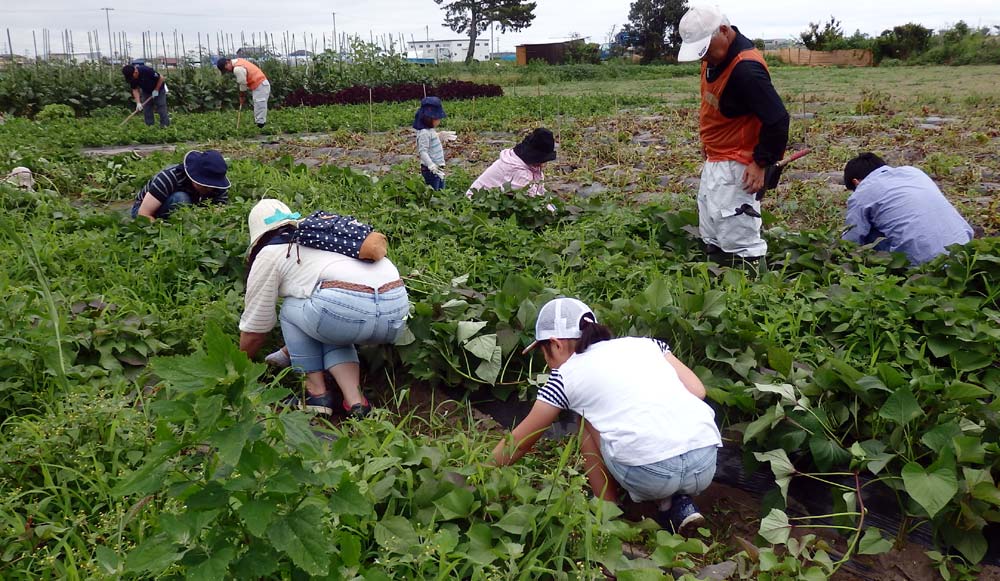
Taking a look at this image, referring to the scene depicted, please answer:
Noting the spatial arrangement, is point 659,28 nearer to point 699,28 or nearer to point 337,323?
point 699,28

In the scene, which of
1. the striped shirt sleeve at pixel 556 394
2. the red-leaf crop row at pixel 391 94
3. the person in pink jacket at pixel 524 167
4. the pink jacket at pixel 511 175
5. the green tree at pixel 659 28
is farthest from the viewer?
the green tree at pixel 659 28

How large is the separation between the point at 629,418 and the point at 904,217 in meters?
2.80

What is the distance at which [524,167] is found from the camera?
5.99 meters

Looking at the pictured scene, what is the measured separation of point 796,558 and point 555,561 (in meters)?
0.79

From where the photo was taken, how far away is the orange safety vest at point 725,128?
166 inches

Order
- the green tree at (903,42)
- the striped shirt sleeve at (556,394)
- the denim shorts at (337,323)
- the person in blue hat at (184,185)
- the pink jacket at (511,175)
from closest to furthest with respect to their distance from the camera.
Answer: the striped shirt sleeve at (556,394), the denim shorts at (337,323), the person in blue hat at (184,185), the pink jacket at (511,175), the green tree at (903,42)

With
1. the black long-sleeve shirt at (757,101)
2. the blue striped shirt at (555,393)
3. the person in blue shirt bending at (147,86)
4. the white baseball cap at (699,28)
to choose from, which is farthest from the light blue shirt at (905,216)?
the person in blue shirt bending at (147,86)

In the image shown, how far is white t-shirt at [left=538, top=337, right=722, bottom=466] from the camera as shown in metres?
2.50

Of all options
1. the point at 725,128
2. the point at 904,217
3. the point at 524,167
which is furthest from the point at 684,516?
the point at 524,167

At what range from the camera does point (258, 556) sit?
1.60 meters

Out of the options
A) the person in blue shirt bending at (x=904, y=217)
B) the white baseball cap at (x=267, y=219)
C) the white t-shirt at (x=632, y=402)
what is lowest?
the white t-shirt at (x=632, y=402)

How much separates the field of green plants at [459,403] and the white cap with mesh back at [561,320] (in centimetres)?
48

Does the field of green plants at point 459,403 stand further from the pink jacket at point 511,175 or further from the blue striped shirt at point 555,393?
the pink jacket at point 511,175

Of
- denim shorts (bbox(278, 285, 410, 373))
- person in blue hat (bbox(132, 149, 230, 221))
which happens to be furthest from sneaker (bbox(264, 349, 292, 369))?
person in blue hat (bbox(132, 149, 230, 221))
